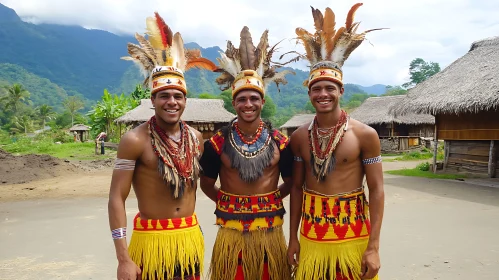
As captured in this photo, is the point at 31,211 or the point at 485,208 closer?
the point at 485,208

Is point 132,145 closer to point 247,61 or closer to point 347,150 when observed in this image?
point 247,61

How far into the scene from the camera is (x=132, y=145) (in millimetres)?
2375

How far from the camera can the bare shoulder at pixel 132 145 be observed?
235cm

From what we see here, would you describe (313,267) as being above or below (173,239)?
below

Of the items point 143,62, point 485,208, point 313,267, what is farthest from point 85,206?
point 485,208

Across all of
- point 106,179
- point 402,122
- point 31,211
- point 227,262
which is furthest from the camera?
point 402,122

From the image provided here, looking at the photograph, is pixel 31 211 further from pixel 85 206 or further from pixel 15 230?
pixel 15 230

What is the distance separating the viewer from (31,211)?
7.87 metres

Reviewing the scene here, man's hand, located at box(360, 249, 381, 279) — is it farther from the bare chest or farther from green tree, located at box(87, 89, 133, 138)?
green tree, located at box(87, 89, 133, 138)

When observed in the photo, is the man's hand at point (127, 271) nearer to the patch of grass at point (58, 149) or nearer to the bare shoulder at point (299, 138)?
the bare shoulder at point (299, 138)

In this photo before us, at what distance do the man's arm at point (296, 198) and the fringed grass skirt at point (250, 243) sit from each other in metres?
0.09

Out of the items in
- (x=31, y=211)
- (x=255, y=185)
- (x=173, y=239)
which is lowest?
(x=31, y=211)

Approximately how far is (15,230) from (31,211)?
1723mm

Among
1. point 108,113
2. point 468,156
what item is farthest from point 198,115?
point 468,156
